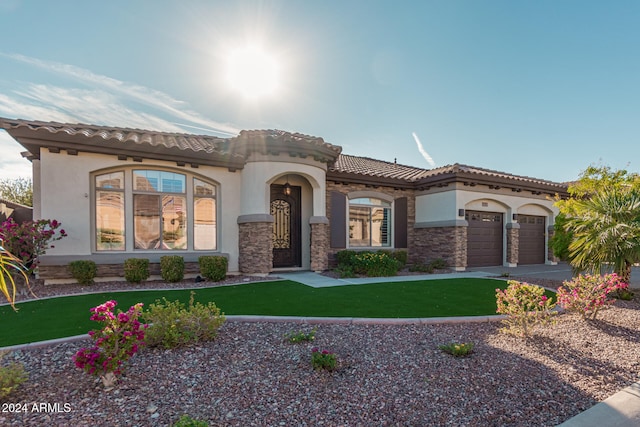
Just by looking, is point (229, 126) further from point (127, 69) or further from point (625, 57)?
point (625, 57)

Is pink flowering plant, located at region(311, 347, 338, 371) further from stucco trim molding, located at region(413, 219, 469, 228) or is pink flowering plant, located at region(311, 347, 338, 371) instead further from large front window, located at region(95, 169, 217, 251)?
stucco trim molding, located at region(413, 219, 469, 228)

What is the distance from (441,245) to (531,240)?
6081 millimetres

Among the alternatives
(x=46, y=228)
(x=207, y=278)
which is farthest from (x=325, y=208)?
(x=46, y=228)

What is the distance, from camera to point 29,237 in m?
7.79

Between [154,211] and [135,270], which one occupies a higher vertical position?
[154,211]

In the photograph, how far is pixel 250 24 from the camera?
792cm

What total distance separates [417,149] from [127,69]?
1576 cm

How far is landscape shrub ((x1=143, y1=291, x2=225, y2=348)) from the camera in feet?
13.2

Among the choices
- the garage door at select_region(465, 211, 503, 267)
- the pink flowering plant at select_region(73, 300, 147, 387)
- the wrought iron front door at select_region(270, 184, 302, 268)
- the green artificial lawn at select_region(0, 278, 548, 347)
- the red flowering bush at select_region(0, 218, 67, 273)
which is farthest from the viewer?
the garage door at select_region(465, 211, 503, 267)

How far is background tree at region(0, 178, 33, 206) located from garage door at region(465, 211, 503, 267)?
30702 millimetres

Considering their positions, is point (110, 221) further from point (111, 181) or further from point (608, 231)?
point (608, 231)

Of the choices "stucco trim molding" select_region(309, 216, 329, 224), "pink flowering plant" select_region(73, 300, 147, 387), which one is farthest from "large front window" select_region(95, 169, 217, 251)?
"pink flowering plant" select_region(73, 300, 147, 387)

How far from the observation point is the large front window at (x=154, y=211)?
9.42 meters

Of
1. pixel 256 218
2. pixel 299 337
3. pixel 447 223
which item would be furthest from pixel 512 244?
pixel 299 337
